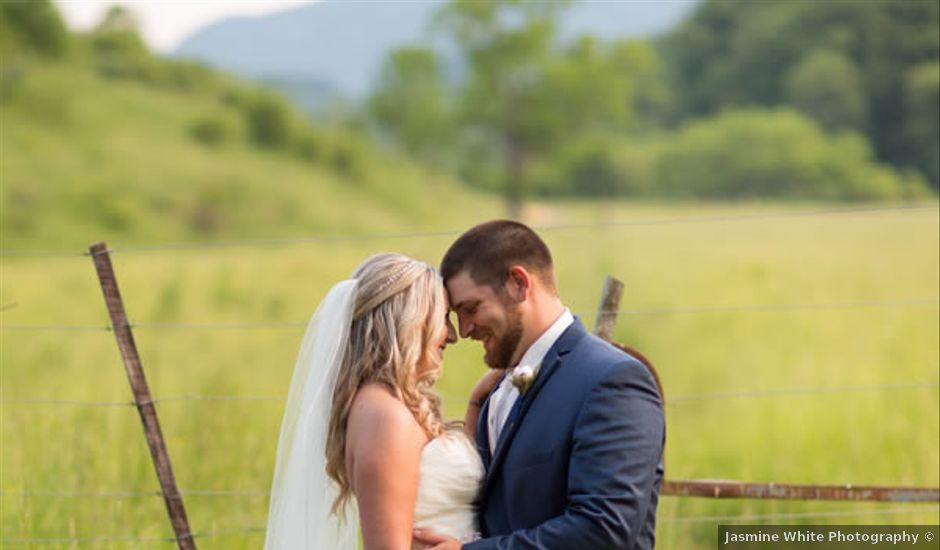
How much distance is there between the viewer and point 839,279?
63.5ft

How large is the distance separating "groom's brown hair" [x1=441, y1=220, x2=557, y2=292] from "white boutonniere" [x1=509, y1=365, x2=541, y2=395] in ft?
0.73

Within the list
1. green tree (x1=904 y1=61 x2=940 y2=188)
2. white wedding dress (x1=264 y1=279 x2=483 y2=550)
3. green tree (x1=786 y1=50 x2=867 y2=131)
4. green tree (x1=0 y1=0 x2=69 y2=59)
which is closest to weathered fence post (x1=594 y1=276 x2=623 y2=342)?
white wedding dress (x1=264 y1=279 x2=483 y2=550)

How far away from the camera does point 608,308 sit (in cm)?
551

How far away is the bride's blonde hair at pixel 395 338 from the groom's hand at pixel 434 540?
241mm

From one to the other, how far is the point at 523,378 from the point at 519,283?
24 centimetres

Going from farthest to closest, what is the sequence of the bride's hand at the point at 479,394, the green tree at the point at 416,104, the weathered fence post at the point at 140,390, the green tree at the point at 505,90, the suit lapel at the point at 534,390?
the green tree at the point at 505,90
the green tree at the point at 416,104
the weathered fence post at the point at 140,390
the bride's hand at the point at 479,394
the suit lapel at the point at 534,390

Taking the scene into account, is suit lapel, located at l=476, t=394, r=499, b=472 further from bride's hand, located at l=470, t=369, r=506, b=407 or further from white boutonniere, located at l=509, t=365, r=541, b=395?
white boutonniere, located at l=509, t=365, r=541, b=395

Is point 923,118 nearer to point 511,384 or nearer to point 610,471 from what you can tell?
point 511,384

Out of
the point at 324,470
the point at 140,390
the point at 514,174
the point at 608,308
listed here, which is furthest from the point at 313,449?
the point at 514,174

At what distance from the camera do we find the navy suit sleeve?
3504 mm

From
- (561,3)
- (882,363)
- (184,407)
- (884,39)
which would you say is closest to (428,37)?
(561,3)

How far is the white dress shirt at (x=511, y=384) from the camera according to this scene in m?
3.82

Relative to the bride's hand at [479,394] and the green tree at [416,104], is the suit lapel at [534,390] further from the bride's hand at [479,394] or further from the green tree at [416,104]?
the green tree at [416,104]

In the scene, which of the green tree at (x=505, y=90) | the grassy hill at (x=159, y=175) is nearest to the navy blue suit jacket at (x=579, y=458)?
the grassy hill at (x=159, y=175)
